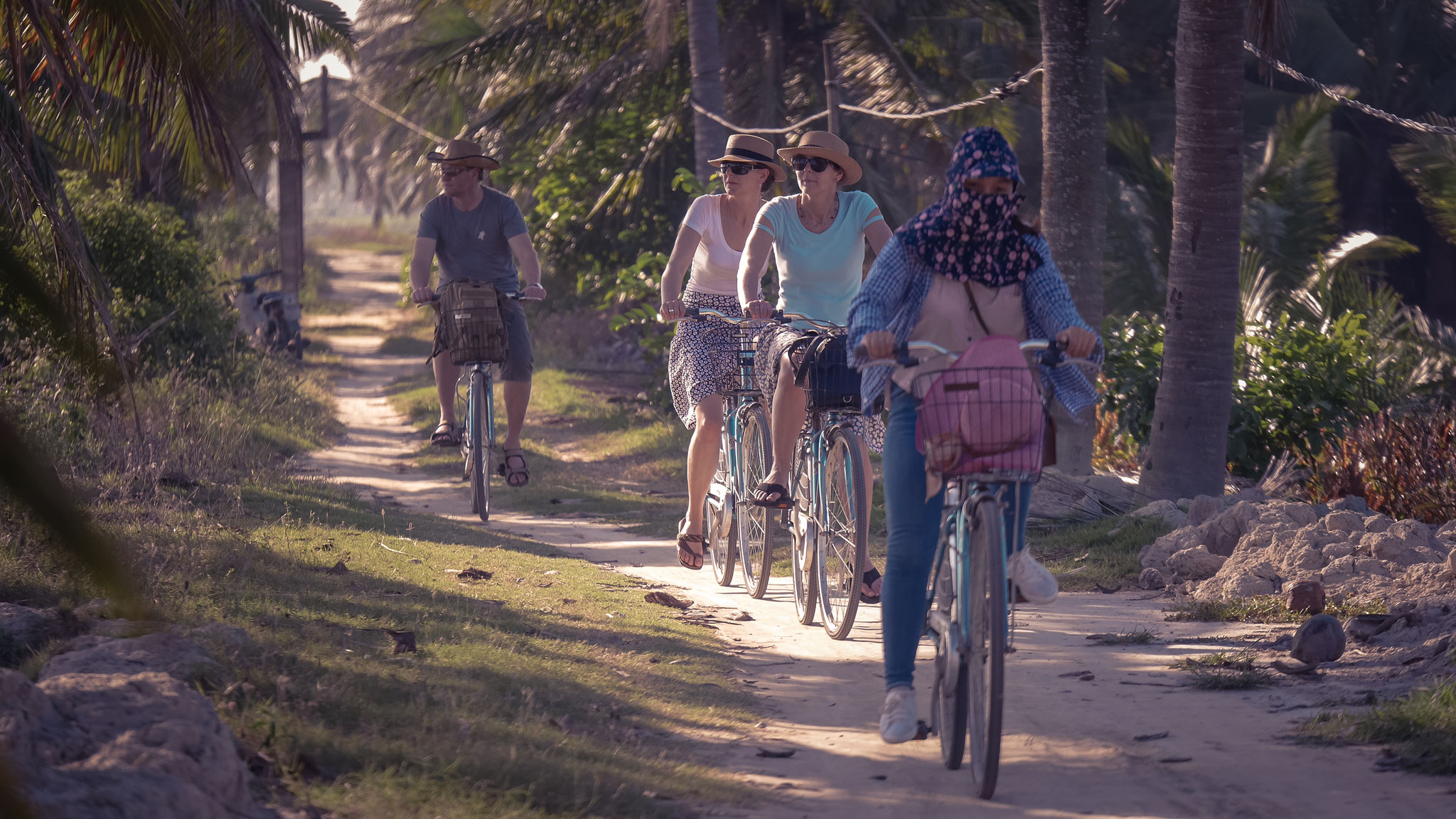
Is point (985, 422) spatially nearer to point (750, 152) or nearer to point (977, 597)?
point (977, 597)

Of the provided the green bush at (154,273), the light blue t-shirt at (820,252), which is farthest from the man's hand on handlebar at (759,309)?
the green bush at (154,273)

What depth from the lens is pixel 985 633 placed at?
3779 millimetres

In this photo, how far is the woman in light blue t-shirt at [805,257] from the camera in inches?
238

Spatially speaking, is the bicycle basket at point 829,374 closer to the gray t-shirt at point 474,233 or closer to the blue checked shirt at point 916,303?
the blue checked shirt at point 916,303

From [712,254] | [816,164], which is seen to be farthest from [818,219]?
[712,254]

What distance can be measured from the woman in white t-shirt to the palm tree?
10.8 ft

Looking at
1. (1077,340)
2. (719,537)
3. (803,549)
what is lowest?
(719,537)

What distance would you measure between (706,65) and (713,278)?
8.87 m

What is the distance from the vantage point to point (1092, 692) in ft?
16.4

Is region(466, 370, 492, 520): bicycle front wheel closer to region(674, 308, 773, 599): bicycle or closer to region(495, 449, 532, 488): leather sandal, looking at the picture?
region(495, 449, 532, 488): leather sandal

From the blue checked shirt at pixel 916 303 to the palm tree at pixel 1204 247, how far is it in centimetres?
484

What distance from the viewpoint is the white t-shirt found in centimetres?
686

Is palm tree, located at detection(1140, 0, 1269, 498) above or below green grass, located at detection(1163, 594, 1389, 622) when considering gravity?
above

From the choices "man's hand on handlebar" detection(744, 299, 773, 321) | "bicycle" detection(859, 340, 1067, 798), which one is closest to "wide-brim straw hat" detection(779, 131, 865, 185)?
"man's hand on handlebar" detection(744, 299, 773, 321)
